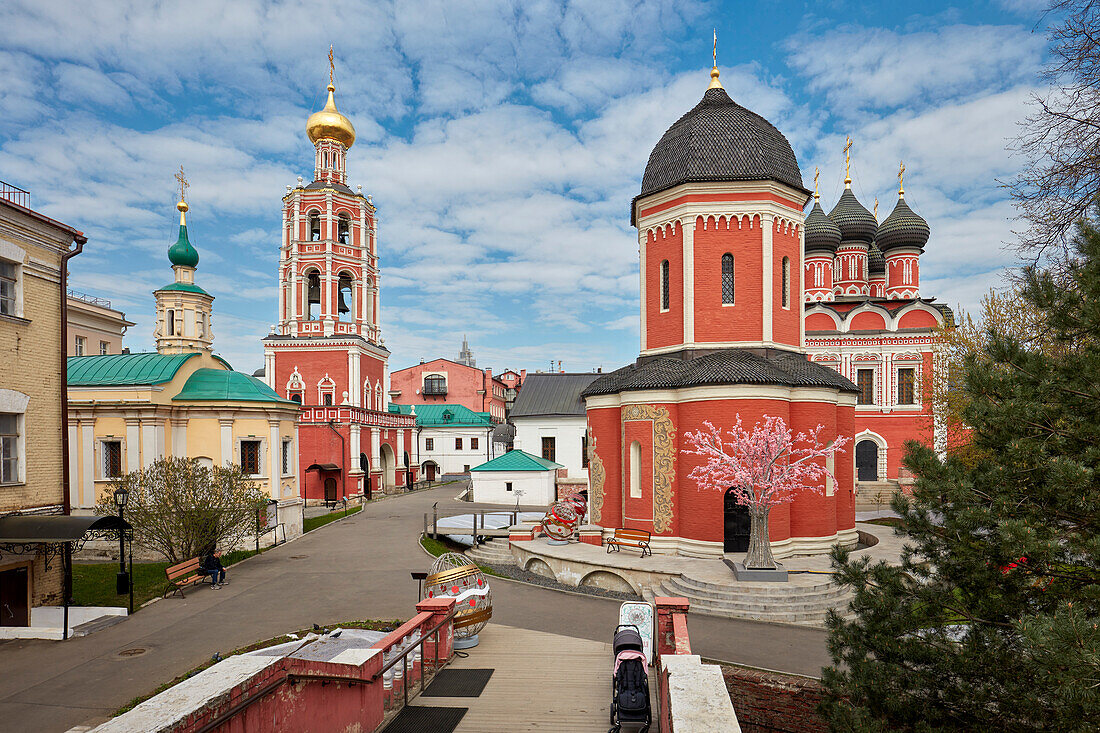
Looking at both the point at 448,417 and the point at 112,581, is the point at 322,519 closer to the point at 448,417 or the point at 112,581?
the point at 112,581

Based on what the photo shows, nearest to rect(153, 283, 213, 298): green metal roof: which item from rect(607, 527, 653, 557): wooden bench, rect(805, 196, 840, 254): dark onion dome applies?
rect(607, 527, 653, 557): wooden bench

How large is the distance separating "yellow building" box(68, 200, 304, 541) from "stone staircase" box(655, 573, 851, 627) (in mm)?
16616

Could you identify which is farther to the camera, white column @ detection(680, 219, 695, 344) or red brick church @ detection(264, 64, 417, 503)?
red brick church @ detection(264, 64, 417, 503)

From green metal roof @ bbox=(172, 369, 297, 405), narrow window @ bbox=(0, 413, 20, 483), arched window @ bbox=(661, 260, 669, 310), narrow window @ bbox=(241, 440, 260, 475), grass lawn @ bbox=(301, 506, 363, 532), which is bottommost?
grass lawn @ bbox=(301, 506, 363, 532)

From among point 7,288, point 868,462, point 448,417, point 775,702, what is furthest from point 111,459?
point 868,462

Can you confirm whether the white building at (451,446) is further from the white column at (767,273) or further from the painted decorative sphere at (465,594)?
the painted decorative sphere at (465,594)

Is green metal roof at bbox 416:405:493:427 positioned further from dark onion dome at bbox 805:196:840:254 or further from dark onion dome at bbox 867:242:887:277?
dark onion dome at bbox 867:242:887:277

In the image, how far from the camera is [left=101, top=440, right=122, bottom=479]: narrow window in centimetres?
2212

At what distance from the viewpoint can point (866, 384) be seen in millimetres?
35781

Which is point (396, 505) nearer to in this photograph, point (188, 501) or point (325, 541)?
point (325, 541)

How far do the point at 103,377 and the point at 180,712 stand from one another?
23129mm

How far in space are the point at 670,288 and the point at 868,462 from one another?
22.6 m

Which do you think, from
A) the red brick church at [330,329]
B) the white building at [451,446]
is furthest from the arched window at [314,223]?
the white building at [451,446]

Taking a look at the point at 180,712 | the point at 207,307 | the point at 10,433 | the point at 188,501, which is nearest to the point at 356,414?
the point at 207,307
